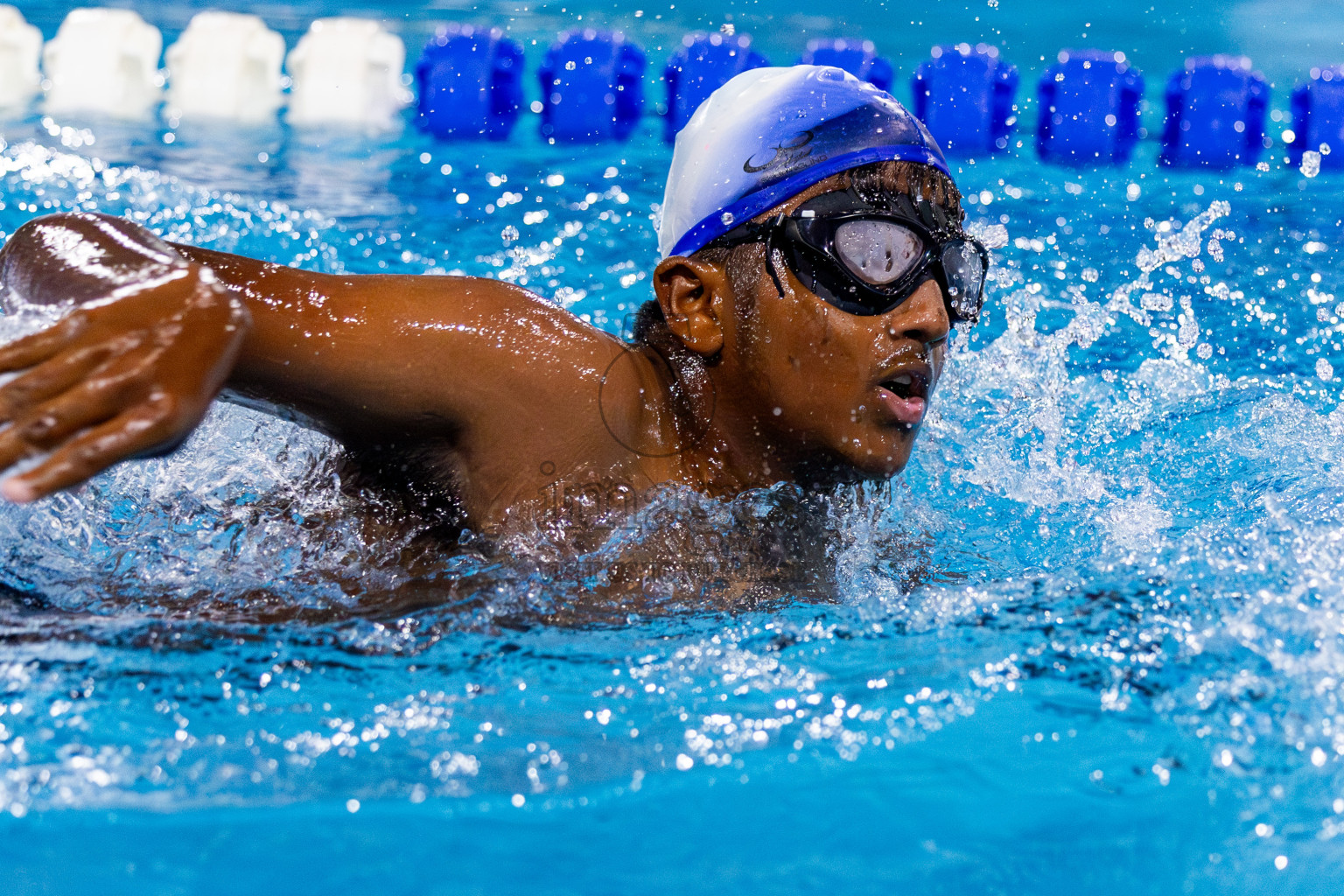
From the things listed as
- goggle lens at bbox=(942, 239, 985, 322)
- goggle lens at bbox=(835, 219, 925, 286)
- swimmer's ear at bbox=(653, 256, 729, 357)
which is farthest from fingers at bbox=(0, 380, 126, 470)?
goggle lens at bbox=(942, 239, 985, 322)

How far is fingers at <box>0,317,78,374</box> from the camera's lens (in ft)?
4.25

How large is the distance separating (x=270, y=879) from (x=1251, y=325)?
3.30 metres

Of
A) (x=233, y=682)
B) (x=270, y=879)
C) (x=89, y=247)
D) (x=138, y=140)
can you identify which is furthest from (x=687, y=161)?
(x=138, y=140)

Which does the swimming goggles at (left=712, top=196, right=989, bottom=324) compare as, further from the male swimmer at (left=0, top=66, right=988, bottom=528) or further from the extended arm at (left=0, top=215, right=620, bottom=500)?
the extended arm at (left=0, top=215, right=620, bottom=500)

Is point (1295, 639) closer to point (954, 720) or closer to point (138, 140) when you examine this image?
point (954, 720)

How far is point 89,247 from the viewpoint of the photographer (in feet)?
5.39

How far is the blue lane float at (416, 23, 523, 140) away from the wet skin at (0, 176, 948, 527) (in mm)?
3476

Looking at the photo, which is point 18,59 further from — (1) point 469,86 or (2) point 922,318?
(2) point 922,318

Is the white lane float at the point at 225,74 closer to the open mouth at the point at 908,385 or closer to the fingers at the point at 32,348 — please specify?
the open mouth at the point at 908,385

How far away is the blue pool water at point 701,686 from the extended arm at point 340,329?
0.56 feet

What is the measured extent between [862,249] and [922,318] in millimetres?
140

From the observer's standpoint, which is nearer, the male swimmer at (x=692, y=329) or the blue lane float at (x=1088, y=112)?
the male swimmer at (x=692, y=329)

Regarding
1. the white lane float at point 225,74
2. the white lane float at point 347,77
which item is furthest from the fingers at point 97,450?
the white lane float at point 225,74

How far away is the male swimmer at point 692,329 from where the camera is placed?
1.73 m
